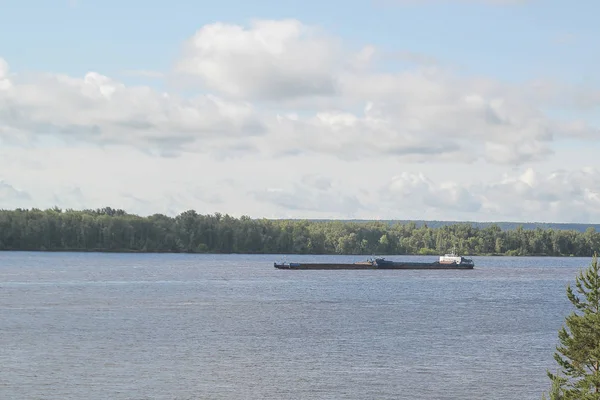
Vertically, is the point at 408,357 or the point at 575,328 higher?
the point at 575,328

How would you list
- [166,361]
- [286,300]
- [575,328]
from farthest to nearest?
[286,300] → [166,361] → [575,328]

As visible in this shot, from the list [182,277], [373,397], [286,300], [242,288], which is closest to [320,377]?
[373,397]

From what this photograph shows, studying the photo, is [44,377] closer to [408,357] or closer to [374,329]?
[408,357]

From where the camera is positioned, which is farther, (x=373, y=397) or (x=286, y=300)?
(x=286, y=300)

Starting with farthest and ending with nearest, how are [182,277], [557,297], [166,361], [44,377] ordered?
[182,277], [557,297], [166,361], [44,377]

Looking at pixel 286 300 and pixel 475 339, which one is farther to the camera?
pixel 286 300

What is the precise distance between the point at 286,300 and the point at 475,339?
47.3m

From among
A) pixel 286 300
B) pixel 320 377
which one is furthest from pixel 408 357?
pixel 286 300

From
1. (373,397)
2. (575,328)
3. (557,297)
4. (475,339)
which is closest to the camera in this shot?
(575,328)

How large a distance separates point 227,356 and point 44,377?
1512cm

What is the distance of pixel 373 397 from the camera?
53875 millimetres

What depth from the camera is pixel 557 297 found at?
146125mm

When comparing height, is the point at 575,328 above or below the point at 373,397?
above

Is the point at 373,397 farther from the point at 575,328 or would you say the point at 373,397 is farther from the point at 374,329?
the point at 374,329
